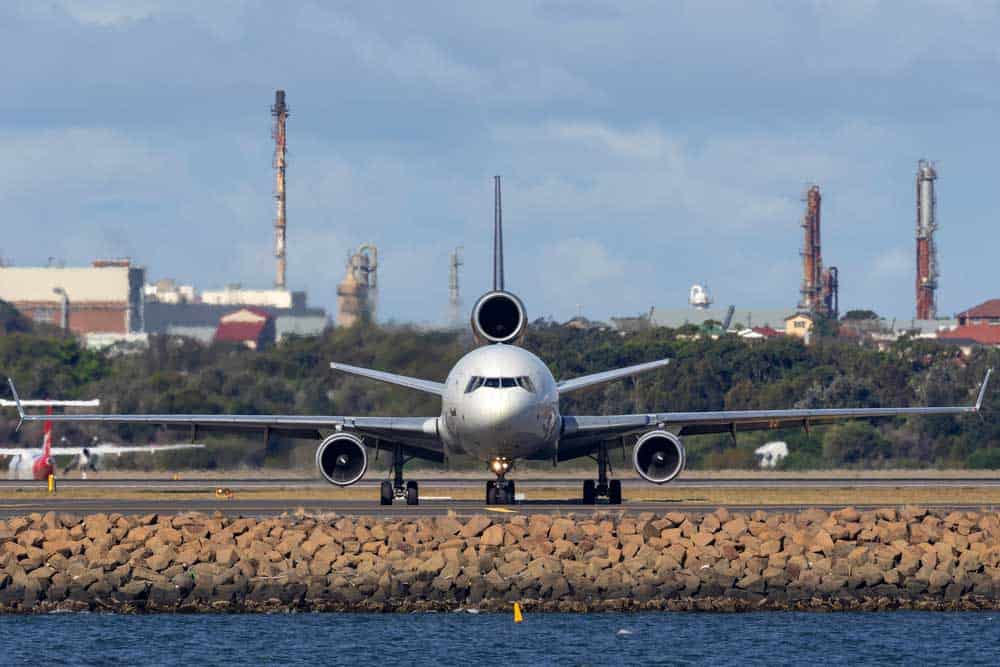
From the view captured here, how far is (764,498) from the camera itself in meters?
53.2

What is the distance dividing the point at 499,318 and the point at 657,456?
18.7ft

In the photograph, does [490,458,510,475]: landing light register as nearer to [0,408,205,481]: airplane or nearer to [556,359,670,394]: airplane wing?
[556,359,670,394]: airplane wing

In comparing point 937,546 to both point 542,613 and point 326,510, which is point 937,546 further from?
point 326,510

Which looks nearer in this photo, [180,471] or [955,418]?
[180,471]

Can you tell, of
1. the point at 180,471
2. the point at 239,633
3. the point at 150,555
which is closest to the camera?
the point at 239,633

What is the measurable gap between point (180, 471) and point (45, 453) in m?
6.76

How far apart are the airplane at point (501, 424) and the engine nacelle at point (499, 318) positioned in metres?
0.03

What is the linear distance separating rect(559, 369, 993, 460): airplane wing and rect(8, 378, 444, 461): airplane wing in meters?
3.59

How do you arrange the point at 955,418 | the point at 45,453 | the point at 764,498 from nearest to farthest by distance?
the point at 764,498 < the point at 45,453 < the point at 955,418

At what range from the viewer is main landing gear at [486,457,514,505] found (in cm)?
4684

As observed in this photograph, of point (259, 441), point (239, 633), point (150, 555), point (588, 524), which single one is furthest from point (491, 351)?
point (259, 441)

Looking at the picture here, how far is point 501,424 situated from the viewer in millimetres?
44812

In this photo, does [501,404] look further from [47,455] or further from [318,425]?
[47,455]

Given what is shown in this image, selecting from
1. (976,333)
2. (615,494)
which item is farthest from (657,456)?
(976,333)
